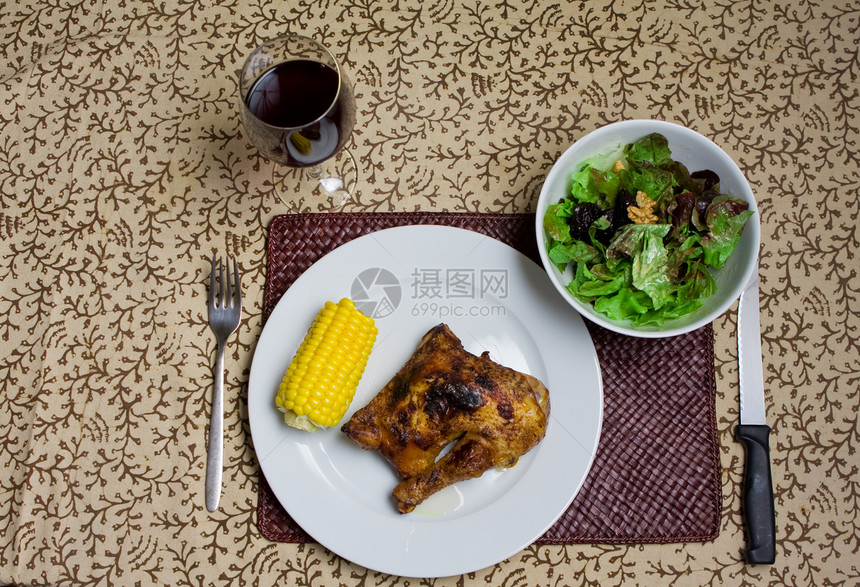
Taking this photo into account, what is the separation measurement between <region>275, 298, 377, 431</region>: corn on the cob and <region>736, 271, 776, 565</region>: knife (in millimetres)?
1241

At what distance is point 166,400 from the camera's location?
220cm

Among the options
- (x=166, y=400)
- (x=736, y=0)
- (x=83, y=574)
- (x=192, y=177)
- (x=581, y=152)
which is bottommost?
(x=83, y=574)

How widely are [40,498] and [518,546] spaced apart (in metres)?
1.57

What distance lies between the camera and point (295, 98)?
1950 mm

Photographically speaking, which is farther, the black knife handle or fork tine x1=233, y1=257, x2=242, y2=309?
fork tine x1=233, y1=257, x2=242, y2=309

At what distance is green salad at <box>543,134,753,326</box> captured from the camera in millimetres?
1951

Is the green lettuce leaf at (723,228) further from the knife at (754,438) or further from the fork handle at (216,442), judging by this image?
the fork handle at (216,442)

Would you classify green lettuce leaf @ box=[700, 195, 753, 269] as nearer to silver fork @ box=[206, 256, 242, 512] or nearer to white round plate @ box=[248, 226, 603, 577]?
white round plate @ box=[248, 226, 603, 577]

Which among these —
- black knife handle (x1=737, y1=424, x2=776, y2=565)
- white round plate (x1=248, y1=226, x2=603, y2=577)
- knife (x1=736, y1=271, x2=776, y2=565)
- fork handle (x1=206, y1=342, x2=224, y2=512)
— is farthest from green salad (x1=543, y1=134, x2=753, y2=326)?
fork handle (x1=206, y1=342, x2=224, y2=512)

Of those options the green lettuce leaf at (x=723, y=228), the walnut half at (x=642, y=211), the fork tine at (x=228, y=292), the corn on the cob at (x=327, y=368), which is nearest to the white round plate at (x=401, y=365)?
the corn on the cob at (x=327, y=368)

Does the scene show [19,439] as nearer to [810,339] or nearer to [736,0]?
[810,339]

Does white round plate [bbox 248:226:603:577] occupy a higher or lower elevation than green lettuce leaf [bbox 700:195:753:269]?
lower

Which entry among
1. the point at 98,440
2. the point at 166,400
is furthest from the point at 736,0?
the point at 98,440

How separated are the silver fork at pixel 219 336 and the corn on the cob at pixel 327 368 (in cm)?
26
